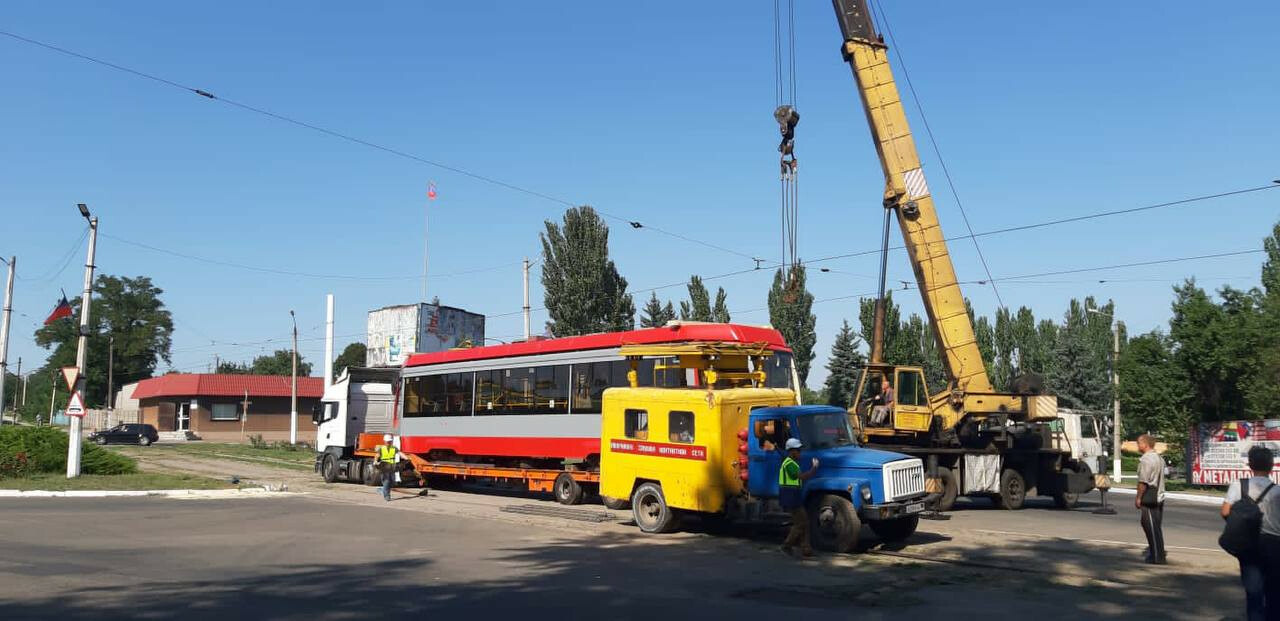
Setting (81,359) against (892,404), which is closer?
(892,404)

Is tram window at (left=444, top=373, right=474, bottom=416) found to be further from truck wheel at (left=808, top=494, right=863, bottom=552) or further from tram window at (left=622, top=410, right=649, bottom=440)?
truck wheel at (left=808, top=494, right=863, bottom=552)

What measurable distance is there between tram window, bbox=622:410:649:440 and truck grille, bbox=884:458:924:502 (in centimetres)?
436

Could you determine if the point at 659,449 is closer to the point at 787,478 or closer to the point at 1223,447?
the point at 787,478

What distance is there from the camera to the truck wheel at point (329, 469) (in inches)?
1126

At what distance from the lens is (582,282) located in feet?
155

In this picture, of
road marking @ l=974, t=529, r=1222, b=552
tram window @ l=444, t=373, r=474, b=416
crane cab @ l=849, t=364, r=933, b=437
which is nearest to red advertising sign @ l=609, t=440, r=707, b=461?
road marking @ l=974, t=529, r=1222, b=552

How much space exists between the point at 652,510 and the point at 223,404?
211 feet

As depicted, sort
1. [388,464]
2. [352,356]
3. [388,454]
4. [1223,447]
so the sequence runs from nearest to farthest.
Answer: [388,464] < [388,454] < [1223,447] < [352,356]

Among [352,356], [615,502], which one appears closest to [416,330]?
[615,502]

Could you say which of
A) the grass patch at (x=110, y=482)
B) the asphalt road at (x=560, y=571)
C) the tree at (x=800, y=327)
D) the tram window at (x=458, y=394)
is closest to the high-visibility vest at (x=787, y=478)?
the asphalt road at (x=560, y=571)

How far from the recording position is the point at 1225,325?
3152 centimetres

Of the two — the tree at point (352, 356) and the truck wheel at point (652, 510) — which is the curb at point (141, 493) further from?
the tree at point (352, 356)

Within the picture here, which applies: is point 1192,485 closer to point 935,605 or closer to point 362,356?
point 935,605

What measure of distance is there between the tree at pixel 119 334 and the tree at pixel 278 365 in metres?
→ 32.2
